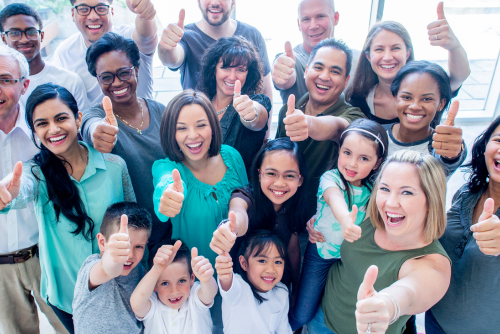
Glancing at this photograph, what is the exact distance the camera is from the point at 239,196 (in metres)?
1.68

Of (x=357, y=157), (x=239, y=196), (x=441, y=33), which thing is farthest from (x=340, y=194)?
(x=441, y=33)

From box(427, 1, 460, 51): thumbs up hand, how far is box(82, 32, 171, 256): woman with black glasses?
1535mm

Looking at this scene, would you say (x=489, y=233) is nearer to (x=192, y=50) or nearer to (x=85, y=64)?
(x=192, y=50)

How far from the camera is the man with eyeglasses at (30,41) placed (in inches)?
80.3

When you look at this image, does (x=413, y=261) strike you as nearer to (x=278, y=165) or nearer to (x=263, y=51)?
(x=278, y=165)

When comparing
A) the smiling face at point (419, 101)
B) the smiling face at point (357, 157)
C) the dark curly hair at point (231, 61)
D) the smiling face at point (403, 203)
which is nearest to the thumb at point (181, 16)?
the dark curly hair at point (231, 61)

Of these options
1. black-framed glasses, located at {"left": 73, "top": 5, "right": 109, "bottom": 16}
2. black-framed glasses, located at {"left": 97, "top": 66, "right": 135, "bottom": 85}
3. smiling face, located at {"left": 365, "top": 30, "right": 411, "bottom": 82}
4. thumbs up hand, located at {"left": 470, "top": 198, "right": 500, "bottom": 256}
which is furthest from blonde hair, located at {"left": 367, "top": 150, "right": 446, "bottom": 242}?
black-framed glasses, located at {"left": 73, "top": 5, "right": 109, "bottom": 16}

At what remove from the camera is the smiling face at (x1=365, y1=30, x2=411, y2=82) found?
Answer: 6.52 ft

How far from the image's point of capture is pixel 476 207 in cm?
147

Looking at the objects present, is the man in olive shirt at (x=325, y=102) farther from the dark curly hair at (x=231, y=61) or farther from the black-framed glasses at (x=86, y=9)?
the black-framed glasses at (x=86, y=9)

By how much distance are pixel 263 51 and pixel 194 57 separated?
1.69 feet

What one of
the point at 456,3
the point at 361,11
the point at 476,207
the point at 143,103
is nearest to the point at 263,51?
the point at 143,103

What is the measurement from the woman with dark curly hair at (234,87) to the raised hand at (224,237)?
1.99 feet

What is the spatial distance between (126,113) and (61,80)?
60 centimetres
